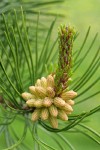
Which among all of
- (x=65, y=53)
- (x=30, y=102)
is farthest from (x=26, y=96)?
(x=65, y=53)

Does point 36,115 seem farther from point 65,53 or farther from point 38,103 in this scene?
point 65,53

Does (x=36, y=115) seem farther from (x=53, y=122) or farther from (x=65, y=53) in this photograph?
(x=65, y=53)

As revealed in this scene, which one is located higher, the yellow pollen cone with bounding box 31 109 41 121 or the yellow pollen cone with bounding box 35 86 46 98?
the yellow pollen cone with bounding box 35 86 46 98

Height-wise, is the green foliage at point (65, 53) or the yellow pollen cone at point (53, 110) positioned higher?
the green foliage at point (65, 53)

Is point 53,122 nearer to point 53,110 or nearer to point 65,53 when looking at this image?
point 53,110

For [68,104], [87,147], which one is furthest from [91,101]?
[68,104]

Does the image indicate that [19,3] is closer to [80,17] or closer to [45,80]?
[45,80]

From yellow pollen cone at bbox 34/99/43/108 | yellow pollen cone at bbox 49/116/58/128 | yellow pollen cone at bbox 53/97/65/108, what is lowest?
yellow pollen cone at bbox 49/116/58/128

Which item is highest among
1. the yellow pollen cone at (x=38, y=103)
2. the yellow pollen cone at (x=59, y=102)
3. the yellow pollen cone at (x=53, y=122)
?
the yellow pollen cone at (x=38, y=103)

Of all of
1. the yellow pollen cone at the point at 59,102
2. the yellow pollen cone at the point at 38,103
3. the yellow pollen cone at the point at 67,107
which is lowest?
the yellow pollen cone at the point at 67,107
